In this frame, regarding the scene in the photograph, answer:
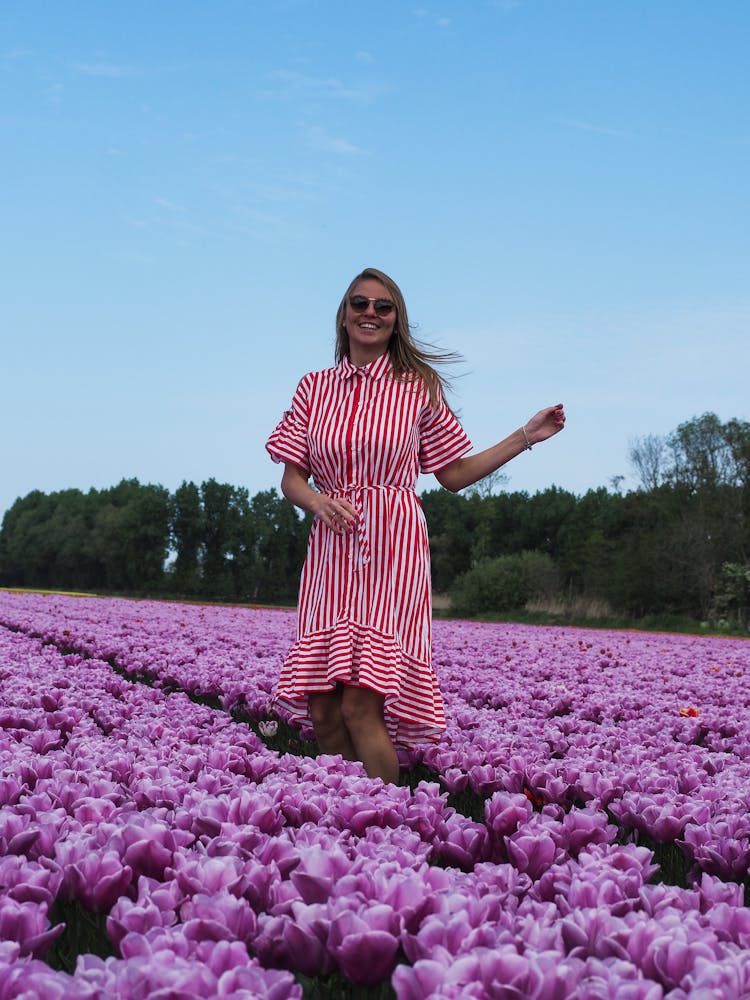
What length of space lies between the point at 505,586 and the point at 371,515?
104 ft

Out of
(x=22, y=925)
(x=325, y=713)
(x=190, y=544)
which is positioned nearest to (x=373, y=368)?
(x=325, y=713)

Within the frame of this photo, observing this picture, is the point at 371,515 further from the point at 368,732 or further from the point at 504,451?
the point at 368,732

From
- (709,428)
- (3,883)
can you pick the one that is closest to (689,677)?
(3,883)

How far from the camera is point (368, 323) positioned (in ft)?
16.4

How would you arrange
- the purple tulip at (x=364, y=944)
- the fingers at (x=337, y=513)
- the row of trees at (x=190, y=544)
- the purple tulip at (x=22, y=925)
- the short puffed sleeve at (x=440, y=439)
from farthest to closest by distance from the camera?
the row of trees at (x=190, y=544) → the short puffed sleeve at (x=440, y=439) → the fingers at (x=337, y=513) → the purple tulip at (x=22, y=925) → the purple tulip at (x=364, y=944)

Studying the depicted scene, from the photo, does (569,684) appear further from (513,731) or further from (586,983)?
(586,983)

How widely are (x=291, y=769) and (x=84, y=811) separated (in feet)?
3.76

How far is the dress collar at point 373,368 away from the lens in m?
5.03

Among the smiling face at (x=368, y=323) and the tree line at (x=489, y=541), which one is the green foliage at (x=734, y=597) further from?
the smiling face at (x=368, y=323)

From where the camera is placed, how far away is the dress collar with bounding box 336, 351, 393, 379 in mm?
5027

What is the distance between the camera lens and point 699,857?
329cm

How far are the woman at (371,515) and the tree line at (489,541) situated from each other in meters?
30.4

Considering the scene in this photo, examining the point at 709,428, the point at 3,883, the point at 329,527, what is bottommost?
the point at 3,883

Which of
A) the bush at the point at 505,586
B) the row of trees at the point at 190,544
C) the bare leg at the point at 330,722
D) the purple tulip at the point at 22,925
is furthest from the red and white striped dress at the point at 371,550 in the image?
the row of trees at the point at 190,544
